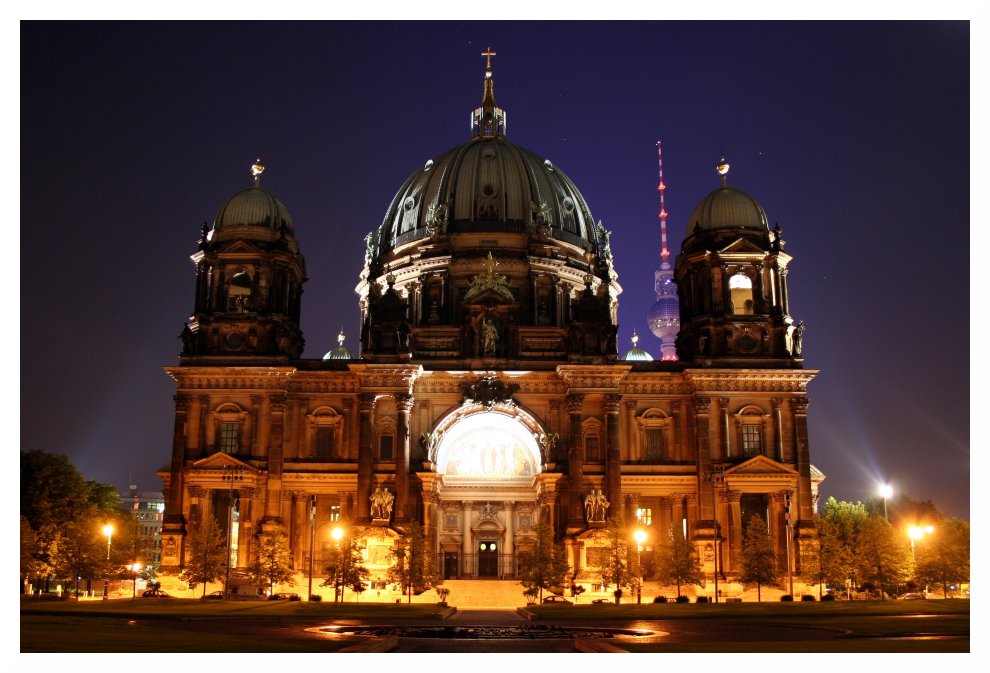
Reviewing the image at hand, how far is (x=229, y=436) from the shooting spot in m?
73.4

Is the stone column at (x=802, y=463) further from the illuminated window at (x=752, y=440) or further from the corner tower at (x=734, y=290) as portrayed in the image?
the corner tower at (x=734, y=290)

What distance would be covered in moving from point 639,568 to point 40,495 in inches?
1584

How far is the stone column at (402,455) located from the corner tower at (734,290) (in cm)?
1910

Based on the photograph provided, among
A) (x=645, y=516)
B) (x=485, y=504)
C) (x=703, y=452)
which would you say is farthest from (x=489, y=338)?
(x=703, y=452)

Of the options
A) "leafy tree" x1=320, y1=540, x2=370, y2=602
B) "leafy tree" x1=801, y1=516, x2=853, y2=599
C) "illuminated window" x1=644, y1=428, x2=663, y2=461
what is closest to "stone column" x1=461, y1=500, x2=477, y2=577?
"illuminated window" x1=644, y1=428, x2=663, y2=461

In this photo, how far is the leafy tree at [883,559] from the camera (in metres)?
64.8

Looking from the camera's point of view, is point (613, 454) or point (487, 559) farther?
point (487, 559)

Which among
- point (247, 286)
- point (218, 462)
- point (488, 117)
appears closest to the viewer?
point (218, 462)

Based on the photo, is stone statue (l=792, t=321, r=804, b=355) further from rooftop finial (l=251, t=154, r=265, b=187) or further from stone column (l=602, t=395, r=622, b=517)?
rooftop finial (l=251, t=154, r=265, b=187)

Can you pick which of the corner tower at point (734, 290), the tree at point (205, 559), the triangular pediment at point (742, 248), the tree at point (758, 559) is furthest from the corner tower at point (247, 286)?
the tree at point (758, 559)

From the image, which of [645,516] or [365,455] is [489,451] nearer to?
[365,455]

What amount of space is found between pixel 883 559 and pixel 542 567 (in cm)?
1966

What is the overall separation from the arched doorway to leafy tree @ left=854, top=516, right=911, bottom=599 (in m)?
24.0

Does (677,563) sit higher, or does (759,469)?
(759,469)
